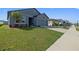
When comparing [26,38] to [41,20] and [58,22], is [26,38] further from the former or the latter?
[58,22]

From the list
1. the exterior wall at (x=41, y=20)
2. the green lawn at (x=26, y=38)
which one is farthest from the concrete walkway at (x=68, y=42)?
the exterior wall at (x=41, y=20)

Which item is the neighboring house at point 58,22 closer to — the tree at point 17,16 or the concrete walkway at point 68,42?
the concrete walkway at point 68,42

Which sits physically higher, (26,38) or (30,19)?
(30,19)

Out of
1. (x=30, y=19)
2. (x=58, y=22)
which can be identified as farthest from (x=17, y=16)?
(x=58, y=22)

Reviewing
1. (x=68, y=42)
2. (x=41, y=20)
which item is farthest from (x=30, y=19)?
(x=68, y=42)

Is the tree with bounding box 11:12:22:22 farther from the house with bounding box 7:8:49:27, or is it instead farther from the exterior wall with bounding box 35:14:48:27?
the exterior wall with bounding box 35:14:48:27

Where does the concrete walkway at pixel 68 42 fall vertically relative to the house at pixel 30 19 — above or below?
below
